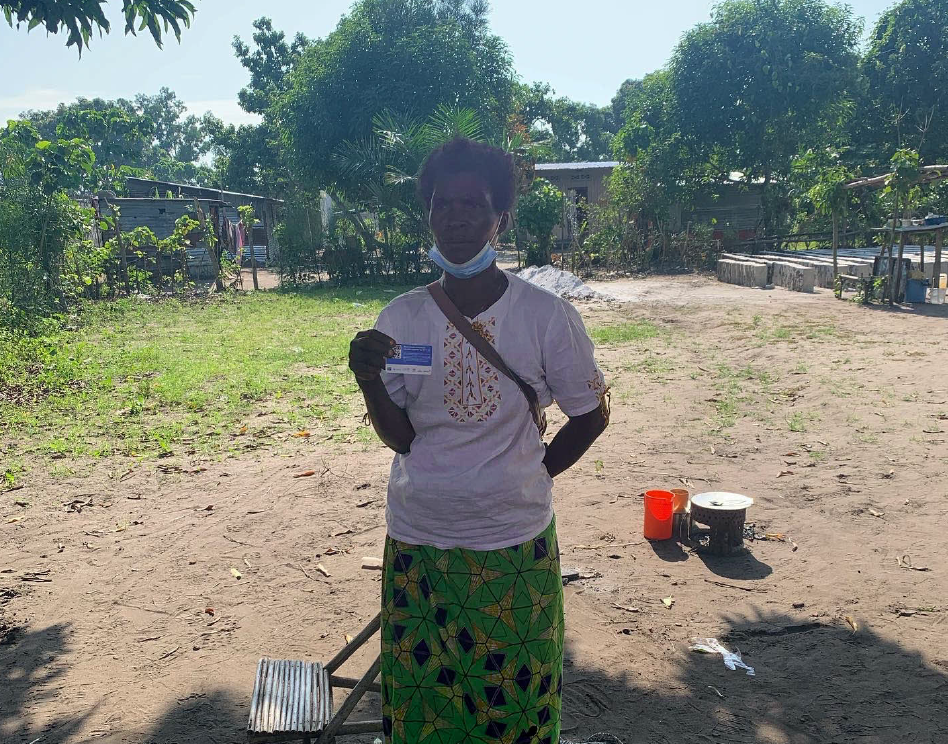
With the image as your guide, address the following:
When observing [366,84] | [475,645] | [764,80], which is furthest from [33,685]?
[764,80]

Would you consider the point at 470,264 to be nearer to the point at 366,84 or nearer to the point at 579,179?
the point at 366,84

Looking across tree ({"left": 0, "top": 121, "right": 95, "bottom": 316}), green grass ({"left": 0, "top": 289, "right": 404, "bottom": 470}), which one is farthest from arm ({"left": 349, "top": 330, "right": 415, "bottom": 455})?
tree ({"left": 0, "top": 121, "right": 95, "bottom": 316})

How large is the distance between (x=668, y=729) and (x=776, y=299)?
43.1 feet

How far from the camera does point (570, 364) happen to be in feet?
6.32

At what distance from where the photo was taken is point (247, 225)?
2050 cm

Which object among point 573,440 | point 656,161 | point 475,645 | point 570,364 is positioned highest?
point 656,161

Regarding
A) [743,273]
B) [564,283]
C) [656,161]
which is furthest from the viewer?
[656,161]

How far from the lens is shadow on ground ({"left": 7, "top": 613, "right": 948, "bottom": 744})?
304cm

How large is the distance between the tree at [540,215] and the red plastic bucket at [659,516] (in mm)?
15405

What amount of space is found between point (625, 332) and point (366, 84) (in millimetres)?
15155

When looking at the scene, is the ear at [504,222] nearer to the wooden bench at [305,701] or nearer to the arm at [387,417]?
the arm at [387,417]

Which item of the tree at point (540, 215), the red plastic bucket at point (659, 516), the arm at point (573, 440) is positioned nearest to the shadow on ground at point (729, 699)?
the red plastic bucket at point (659, 516)

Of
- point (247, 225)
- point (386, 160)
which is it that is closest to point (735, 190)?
point (386, 160)

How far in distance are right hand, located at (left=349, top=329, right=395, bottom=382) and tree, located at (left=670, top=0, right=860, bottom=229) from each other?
24.8 metres
